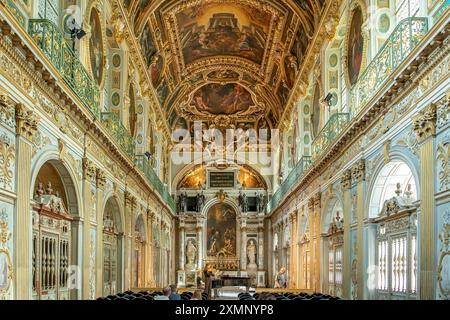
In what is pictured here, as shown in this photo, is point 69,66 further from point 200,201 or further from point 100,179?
point 200,201

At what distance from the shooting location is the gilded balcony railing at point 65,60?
12.1 meters

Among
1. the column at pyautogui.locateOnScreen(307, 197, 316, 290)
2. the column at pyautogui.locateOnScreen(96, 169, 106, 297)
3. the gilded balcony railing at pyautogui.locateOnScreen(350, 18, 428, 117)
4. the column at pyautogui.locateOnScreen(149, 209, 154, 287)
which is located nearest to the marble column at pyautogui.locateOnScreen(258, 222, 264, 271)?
the column at pyautogui.locateOnScreen(149, 209, 154, 287)

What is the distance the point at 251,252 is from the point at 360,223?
86.8 feet

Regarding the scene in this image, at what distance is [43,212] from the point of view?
44.9ft

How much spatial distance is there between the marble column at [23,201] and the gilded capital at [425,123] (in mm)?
7146

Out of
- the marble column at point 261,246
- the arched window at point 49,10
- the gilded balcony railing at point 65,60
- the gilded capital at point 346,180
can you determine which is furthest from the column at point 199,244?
the arched window at point 49,10

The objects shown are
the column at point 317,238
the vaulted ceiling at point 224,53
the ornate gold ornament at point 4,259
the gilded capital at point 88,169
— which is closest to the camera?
the ornate gold ornament at point 4,259

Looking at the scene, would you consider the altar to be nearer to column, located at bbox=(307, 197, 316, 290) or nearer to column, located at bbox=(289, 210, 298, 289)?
column, located at bbox=(289, 210, 298, 289)

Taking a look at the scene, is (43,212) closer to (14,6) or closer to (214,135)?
(14,6)

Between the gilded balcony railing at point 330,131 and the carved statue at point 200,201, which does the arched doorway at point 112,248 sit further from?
the carved statue at point 200,201

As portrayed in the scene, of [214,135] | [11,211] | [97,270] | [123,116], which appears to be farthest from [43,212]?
[214,135]

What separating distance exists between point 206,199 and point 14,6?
108 feet

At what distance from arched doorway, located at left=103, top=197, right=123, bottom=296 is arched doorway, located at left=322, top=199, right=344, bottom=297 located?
7.23 metres

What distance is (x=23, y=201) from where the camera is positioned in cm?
1123
